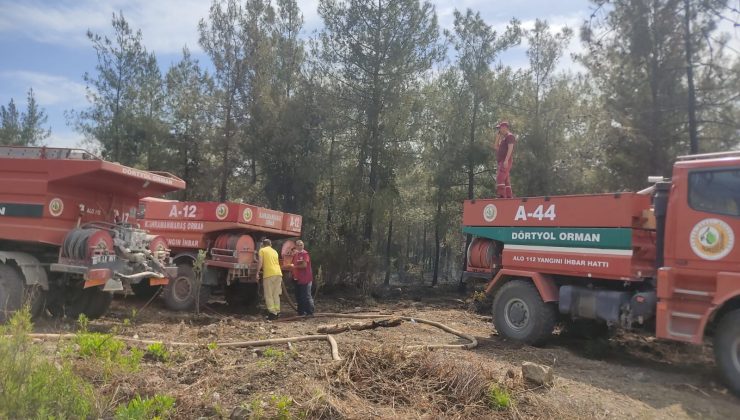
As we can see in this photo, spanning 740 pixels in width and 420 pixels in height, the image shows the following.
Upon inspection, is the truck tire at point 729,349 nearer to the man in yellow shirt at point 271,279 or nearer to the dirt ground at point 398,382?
the dirt ground at point 398,382

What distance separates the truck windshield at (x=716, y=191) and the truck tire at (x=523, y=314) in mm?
2597

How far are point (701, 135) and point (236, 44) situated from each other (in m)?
16.1

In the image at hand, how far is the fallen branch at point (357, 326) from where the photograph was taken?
812 centimetres

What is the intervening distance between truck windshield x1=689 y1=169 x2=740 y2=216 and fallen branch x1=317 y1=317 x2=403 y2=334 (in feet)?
16.0

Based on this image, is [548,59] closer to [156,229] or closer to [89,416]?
[156,229]

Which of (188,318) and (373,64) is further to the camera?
(373,64)

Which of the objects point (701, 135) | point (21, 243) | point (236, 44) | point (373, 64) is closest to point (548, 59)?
point (373, 64)

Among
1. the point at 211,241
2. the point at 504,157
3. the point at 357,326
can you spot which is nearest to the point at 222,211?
the point at 211,241

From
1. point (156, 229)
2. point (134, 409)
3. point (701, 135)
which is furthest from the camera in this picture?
point (701, 135)

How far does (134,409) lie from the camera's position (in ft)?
13.4

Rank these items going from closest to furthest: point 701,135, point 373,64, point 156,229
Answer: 1. point 156,229
2. point 701,135
3. point 373,64

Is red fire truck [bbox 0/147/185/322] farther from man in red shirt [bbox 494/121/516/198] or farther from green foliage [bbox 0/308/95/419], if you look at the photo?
man in red shirt [bbox 494/121/516/198]

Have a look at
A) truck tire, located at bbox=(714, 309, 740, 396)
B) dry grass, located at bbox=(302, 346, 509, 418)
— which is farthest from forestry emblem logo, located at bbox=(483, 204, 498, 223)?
dry grass, located at bbox=(302, 346, 509, 418)

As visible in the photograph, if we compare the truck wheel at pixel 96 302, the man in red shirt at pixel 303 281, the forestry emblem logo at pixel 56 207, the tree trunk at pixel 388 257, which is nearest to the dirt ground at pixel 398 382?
the truck wheel at pixel 96 302
